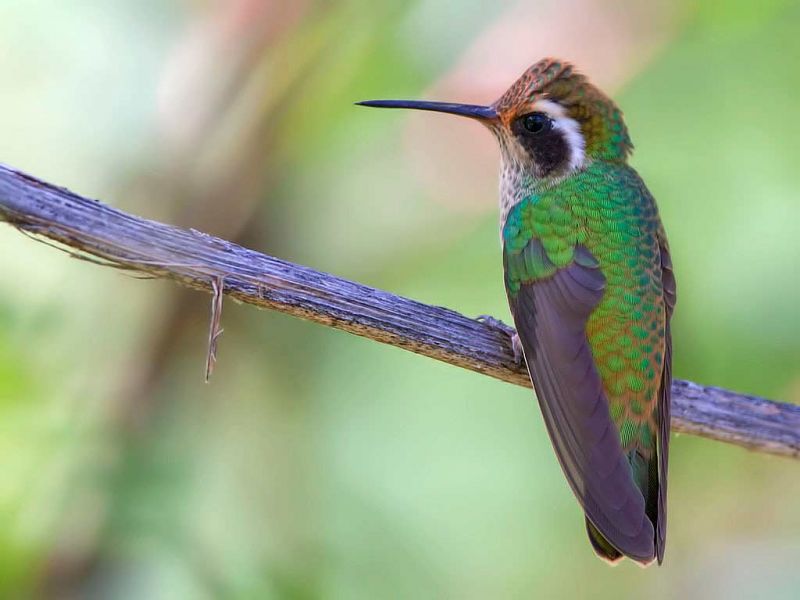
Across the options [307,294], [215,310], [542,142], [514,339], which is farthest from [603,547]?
[542,142]

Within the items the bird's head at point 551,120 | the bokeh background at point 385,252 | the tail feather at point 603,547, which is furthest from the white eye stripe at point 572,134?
the tail feather at point 603,547

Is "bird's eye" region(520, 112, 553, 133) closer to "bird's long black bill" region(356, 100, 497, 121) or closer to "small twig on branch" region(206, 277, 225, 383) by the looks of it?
A: "bird's long black bill" region(356, 100, 497, 121)

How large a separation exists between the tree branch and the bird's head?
0.86 meters

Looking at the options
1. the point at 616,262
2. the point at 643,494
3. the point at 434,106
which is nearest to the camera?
the point at 643,494

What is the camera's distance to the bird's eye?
3494 mm

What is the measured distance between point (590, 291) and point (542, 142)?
70 cm

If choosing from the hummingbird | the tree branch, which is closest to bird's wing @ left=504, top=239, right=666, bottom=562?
the hummingbird

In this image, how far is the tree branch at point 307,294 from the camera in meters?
2.10

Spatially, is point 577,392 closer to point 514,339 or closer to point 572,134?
point 514,339

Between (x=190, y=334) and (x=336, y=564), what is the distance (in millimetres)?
934

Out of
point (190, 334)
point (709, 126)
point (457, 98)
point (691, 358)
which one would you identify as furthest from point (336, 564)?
point (709, 126)

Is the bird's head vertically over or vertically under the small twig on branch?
over

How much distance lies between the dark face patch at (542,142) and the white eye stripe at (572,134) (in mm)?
15

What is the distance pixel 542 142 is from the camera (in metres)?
3.49
